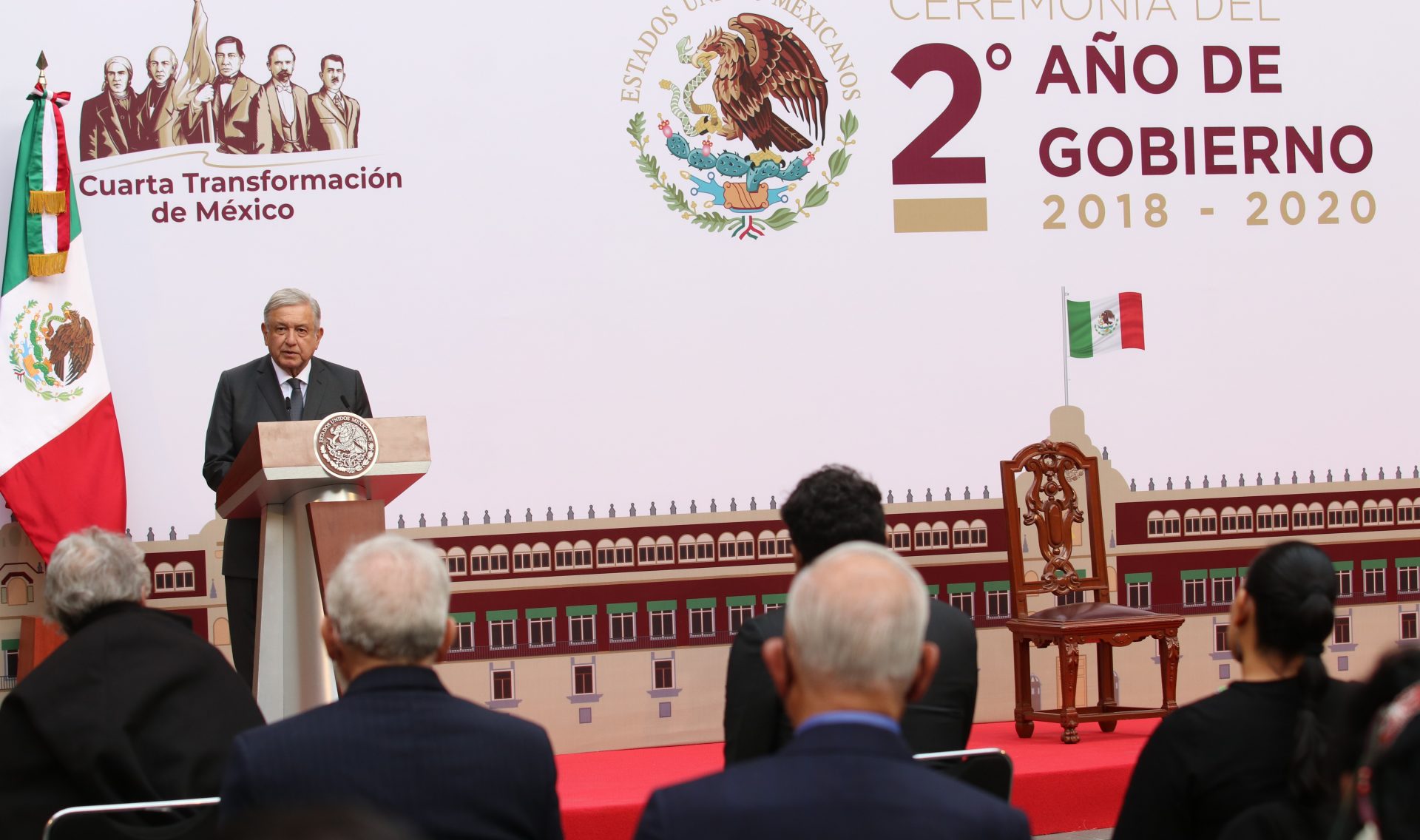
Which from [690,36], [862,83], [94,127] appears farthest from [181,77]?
[862,83]

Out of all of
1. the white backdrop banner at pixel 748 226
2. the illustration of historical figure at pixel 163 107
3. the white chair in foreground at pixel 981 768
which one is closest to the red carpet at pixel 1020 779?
the white backdrop banner at pixel 748 226

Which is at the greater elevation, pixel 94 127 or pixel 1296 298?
pixel 94 127

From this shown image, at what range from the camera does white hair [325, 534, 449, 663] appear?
2.12m

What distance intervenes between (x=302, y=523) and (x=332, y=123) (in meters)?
2.31

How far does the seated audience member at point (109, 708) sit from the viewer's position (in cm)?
267

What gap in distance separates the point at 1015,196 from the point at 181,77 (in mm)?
3029

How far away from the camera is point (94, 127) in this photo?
17.2ft

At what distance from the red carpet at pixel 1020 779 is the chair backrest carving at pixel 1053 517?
524mm

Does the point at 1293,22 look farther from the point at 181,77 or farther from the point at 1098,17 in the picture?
the point at 181,77

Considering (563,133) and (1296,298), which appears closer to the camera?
(563,133)

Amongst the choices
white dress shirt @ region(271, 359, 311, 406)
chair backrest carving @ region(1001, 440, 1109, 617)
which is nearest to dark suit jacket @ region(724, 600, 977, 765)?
white dress shirt @ region(271, 359, 311, 406)

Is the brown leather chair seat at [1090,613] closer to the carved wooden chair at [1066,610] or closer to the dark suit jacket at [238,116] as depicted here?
the carved wooden chair at [1066,610]

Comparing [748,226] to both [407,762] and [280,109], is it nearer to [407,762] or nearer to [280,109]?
[280,109]

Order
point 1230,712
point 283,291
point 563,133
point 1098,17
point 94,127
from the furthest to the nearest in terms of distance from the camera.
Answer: point 1098,17 < point 563,133 < point 94,127 < point 283,291 < point 1230,712
